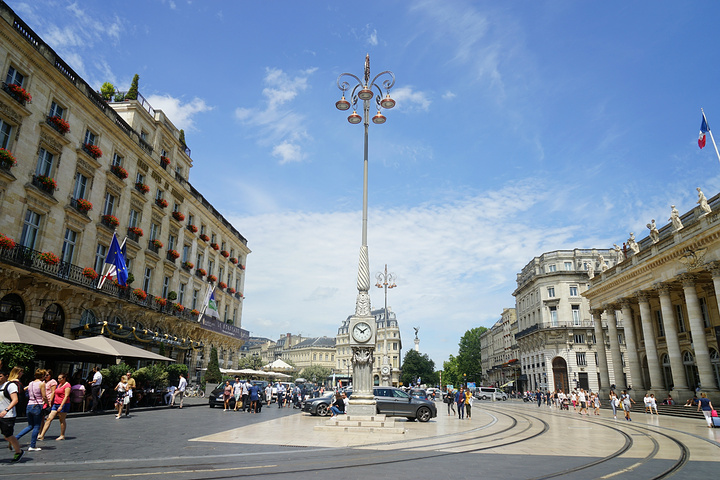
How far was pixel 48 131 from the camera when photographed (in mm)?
22609

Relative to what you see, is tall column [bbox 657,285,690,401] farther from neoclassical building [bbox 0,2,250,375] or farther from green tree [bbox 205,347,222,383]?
neoclassical building [bbox 0,2,250,375]

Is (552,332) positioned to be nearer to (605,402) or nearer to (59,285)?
(605,402)

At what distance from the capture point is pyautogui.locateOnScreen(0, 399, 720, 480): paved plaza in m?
8.28

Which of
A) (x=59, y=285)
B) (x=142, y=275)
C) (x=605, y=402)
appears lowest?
(x=605, y=402)

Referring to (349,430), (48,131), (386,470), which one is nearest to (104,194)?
(48,131)

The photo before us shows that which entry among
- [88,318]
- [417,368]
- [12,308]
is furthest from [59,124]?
[417,368]

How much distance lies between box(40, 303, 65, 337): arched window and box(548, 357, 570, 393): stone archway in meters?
55.4

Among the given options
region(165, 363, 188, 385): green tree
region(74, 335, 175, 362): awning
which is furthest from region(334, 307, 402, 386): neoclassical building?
region(74, 335, 175, 362): awning

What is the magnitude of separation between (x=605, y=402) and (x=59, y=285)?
141 ft

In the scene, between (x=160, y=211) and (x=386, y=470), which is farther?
(x=160, y=211)

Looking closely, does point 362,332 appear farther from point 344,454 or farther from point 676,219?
point 676,219

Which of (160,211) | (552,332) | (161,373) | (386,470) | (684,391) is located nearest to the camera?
(386,470)

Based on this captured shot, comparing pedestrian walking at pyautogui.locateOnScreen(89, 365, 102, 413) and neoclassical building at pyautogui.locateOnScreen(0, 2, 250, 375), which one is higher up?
neoclassical building at pyautogui.locateOnScreen(0, 2, 250, 375)

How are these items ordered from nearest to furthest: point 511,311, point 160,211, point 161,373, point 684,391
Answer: point 161,373 → point 684,391 → point 160,211 → point 511,311
